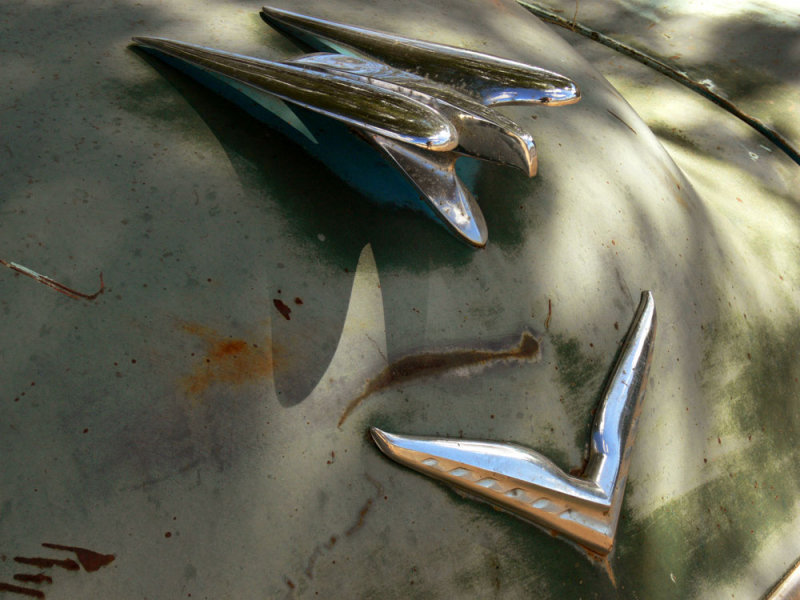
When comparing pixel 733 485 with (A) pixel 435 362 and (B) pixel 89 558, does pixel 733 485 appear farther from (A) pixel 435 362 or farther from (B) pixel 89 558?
(B) pixel 89 558

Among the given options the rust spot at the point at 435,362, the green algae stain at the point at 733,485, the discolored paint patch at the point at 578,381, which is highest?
the rust spot at the point at 435,362

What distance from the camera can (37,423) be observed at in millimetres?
575

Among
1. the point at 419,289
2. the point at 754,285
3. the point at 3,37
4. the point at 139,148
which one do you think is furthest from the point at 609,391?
the point at 3,37

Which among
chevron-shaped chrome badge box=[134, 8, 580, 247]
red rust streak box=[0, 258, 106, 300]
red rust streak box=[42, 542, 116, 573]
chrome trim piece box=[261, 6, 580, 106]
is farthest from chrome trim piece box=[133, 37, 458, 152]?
red rust streak box=[42, 542, 116, 573]

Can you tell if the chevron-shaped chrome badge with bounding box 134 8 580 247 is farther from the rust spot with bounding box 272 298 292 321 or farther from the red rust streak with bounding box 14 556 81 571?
the red rust streak with bounding box 14 556 81 571

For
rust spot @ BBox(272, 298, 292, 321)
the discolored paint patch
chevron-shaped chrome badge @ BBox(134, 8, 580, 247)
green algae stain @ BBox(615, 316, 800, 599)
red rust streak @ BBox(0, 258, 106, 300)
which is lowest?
green algae stain @ BBox(615, 316, 800, 599)

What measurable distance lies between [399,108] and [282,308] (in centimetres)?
21

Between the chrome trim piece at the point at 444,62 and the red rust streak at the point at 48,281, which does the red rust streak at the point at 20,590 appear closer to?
the red rust streak at the point at 48,281

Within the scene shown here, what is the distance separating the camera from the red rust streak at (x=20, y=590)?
54cm

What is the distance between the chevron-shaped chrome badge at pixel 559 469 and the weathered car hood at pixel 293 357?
0.02m

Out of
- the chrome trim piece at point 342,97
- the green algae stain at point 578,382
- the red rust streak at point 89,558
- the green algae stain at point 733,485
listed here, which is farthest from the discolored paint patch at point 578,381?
the red rust streak at point 89,558

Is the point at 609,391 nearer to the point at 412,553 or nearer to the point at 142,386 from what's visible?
the point at 412,553

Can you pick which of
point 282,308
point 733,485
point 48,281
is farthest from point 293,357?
point 733,485

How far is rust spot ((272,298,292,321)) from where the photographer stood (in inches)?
26.2
